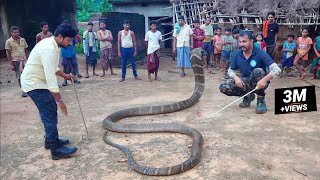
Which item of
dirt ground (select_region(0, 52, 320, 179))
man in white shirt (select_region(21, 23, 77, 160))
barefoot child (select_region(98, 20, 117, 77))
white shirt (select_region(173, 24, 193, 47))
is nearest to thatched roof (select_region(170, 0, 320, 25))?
white shirt (select_region(173, 24, 193, 47))

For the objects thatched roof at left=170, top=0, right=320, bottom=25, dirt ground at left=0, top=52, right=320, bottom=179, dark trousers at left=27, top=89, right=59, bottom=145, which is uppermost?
thatched roof at left=170, top=0, right=320, bottom=25

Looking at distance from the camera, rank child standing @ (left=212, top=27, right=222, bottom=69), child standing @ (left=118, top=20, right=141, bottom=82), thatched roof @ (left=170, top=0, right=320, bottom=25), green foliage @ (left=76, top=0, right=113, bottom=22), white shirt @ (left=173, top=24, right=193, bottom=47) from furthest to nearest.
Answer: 1. green foliage @ (left=76, top=0, right=113, bottom=22)
2. child standing @ (left=212, top=27, right=222, bottom=69)
3. thatched roof @ (left=170, top=0, right=320, bottom=25)
4. white shirt @ (left=173, top=24, right=193, bottom=47)
5. child standing @ (left=118, top=20, right=141, bottom=82)

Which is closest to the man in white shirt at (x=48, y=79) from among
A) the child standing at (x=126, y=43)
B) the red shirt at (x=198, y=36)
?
the child standing at (x=126, y=43)

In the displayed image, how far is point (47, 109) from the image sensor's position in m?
3.96

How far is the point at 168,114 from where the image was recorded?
5820 mm

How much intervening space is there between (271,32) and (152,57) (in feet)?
11.8

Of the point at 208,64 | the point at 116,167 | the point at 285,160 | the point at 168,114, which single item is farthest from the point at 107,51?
the point at 285,160

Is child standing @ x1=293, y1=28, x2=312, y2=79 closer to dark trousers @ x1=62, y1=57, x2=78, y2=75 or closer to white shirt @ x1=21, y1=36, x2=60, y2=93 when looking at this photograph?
dark trousers @ x1=62, y1=57, x2=78, y2=75

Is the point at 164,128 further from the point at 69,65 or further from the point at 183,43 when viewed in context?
the point at 69,65

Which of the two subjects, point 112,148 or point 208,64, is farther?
point 208,64

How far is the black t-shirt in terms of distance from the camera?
859 centimetres

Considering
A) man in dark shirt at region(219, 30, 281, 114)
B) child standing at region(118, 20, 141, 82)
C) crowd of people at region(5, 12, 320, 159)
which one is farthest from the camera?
child standing at region(118, 20, 141, 82)

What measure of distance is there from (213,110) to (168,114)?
0.90m

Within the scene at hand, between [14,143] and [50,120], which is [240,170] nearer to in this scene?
[50,120]
